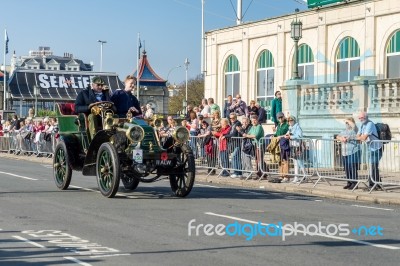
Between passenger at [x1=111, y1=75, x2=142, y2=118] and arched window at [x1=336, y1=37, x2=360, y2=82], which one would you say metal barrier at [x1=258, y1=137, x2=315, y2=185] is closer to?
passenger at [x1=111, y1=75, x2=142, y2=118]

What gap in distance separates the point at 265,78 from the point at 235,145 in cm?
1567

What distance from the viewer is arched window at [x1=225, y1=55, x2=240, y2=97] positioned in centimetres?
3869

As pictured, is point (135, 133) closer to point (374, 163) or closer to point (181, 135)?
point (181, 135)

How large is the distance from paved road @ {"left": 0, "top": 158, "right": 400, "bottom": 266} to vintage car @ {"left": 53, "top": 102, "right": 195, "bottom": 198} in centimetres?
40

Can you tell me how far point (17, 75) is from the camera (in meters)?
91.9

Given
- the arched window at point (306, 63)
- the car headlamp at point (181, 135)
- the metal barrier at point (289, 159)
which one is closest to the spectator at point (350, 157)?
the metal barrier at point (289, 159)

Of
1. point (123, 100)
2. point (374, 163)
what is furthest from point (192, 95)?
point (123, 100)

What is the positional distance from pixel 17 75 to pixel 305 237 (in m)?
84.9

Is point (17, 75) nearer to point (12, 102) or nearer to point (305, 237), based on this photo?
point (12, 102)

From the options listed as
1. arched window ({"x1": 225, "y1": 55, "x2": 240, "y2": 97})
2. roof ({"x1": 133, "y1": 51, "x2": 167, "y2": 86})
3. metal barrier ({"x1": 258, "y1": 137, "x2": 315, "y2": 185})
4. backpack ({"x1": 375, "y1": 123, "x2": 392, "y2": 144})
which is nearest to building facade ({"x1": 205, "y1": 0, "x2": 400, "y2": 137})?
arched window ({"x1": 225, "y1": 55, "x2": 240, "y2": 97})

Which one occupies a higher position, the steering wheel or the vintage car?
the steering wheel

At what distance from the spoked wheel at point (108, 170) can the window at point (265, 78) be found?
70.2 feet

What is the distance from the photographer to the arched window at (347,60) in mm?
31266

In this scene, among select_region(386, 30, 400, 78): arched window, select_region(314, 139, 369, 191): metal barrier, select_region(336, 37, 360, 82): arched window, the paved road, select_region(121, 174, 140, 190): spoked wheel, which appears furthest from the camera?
select_region(336, 37, 360, 82): arched window
